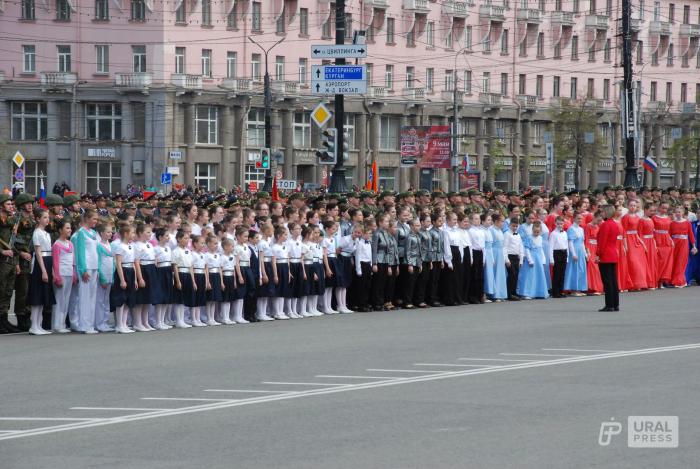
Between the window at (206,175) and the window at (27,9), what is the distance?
11823mm

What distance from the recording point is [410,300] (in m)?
25.3

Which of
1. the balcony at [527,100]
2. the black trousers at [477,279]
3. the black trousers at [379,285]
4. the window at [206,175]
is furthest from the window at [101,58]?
the black trousers at [379,285]

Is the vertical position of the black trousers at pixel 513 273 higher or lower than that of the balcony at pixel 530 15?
lower

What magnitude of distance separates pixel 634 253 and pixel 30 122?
5061 cm

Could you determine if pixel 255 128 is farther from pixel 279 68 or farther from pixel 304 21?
pixel 304 21

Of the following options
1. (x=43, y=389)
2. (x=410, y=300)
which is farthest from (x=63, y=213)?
(x=43, y=389)

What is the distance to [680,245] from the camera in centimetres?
3077

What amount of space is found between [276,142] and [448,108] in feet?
43.6

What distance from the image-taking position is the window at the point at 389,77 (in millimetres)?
84125

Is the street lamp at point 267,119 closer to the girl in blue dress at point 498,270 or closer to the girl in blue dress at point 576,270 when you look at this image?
the girl in blue dress at point 576,270

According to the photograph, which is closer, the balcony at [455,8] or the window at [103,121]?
the window at [103,121]

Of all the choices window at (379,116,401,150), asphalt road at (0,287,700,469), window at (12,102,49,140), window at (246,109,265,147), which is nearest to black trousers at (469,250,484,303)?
asphalt road at (0,287,700,469)

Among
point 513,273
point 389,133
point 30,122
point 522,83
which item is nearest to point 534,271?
point 513,273

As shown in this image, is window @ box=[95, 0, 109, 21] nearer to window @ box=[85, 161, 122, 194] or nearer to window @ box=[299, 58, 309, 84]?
window @ box=[85, 161, 122, 194]
